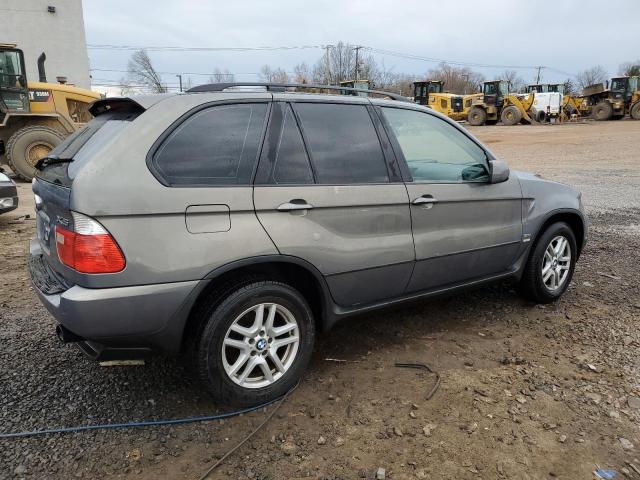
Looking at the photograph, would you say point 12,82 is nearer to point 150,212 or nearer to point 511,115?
point 150,212

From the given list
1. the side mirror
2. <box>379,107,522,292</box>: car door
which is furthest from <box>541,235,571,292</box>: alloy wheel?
the side mirror

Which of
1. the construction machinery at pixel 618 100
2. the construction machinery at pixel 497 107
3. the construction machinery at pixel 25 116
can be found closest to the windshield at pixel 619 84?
the construction machinery at pixel 618 100

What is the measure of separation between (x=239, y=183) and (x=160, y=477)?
4.88ft

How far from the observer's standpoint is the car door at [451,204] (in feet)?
11.1

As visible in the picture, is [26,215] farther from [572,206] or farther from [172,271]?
[572,206]

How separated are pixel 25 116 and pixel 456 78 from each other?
99.1 metres

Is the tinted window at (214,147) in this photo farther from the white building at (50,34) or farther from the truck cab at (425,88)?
the truck cab at (425,88)

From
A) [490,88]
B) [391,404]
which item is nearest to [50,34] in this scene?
[490,88]

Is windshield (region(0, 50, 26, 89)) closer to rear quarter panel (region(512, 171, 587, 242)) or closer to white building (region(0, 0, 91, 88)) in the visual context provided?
rear quarter panel (region(512, 171, 587, 242))

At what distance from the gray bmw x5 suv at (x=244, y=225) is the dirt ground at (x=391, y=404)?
359 millimetres

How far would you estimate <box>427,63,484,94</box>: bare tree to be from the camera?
9600 centimetres

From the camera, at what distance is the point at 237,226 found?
2.61 meters

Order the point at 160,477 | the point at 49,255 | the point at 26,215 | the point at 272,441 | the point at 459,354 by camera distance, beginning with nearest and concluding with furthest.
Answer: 1. the point at 160,477
2. the point at 272,441
3. the point at 49,255
4. the point at 459,354
5. the point at 26,215

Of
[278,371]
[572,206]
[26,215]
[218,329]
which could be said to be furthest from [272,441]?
[26,215]
